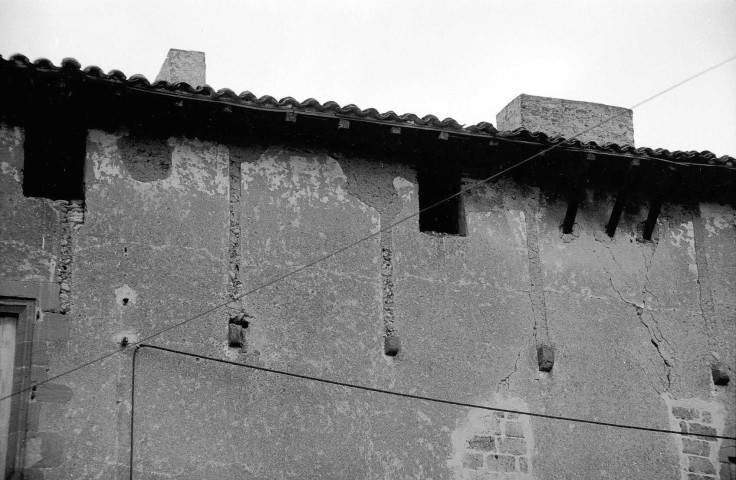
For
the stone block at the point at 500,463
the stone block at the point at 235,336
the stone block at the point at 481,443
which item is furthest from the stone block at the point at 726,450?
the stone block at the point at 235,336

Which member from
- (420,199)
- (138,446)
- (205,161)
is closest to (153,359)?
(138,446)

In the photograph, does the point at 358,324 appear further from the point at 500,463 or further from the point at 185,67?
the point at 185,67

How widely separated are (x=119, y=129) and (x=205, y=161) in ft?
2.75

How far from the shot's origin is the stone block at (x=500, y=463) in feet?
30.8

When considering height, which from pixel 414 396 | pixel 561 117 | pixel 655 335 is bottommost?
pixel 414 396

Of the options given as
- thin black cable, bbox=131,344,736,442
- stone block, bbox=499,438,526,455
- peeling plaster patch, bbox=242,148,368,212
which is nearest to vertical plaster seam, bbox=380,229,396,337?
peeling plaster patch, bbox=242,148,368,212

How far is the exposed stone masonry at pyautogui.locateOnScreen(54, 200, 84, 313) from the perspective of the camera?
338 inches

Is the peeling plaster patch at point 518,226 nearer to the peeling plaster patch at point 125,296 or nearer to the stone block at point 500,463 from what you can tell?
the stone block at point 500,463

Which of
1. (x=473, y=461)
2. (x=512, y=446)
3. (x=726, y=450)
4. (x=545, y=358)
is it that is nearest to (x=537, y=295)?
(x=545, y=358)

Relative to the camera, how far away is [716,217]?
36.8 feet

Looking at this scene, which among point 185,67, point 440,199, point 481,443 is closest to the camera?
point 481,443

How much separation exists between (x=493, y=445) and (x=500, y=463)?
178 mm

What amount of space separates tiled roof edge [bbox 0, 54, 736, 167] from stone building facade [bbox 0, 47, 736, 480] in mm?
22

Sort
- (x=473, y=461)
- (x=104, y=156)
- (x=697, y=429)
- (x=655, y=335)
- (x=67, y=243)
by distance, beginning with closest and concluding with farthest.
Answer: (x=67, y=243), (x=104, y=156), (x=473, y=461), (x=697, y=429), (x=655, y=335)
